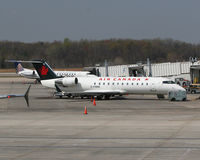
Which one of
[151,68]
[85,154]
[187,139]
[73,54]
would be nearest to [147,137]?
[187,139]

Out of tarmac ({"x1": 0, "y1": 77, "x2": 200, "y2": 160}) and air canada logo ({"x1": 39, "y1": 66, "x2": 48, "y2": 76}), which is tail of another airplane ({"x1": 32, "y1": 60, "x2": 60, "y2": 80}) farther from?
tarmac ({"x1": 0, "y1": 77, "x2": 200, "y2": 160})

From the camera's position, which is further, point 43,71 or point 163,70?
point 163,70

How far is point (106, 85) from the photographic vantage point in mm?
48906

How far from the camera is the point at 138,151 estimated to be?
17484 millimetres

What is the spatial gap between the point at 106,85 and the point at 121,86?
1888 millimetres

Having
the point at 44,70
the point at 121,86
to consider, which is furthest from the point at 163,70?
the point at 44,70

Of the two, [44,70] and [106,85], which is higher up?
[44,70]

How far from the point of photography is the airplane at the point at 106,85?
→ 46.9m

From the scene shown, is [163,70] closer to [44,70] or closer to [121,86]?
[121,86]

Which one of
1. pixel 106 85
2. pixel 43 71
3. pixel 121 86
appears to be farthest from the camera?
pixel 43 71

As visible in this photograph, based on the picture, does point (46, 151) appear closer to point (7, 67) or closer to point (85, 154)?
point (85, 154)

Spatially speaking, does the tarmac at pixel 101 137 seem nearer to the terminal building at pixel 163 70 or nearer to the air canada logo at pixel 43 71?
the air canada logo at pixel 43 71

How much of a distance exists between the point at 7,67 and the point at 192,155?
157 m

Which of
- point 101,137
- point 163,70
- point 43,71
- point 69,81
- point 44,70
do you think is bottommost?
point 101,137
